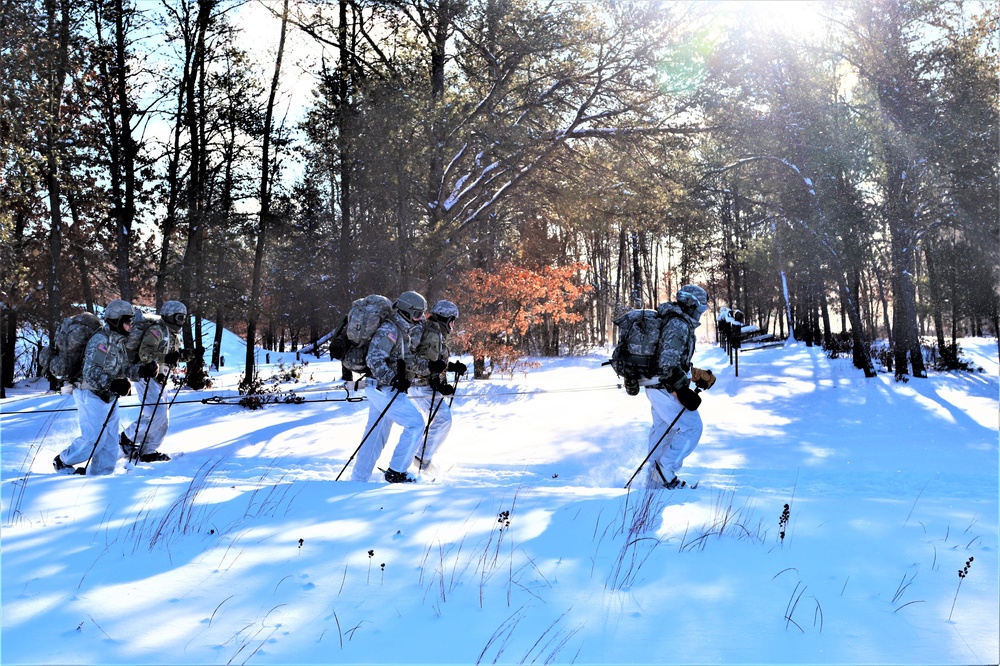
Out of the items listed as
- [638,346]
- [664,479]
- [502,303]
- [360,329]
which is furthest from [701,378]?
[502,303]

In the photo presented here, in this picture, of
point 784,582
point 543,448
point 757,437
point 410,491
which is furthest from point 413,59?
point 784,582

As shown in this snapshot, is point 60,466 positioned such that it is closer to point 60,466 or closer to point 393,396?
point 60,466

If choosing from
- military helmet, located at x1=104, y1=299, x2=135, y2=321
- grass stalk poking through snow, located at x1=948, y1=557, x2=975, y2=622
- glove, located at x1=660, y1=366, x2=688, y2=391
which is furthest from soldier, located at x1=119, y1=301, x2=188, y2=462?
grass stalk poking through snow, located at x1=948, y1=557, x2=975, y2=622

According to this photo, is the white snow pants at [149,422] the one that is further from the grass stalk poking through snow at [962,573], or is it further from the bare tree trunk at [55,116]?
the grass stalk poking through snow at [962,573]

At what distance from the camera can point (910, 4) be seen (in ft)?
55.5

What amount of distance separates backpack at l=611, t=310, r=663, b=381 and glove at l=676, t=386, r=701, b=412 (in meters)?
0.43

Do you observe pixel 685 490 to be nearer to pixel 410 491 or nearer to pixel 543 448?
pixel 410 491

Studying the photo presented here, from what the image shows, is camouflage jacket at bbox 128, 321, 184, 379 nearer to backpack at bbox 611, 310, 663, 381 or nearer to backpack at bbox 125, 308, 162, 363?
backpack at bbox 125, 308, 162, 363

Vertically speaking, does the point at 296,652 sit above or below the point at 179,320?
below

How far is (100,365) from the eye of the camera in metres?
8.38

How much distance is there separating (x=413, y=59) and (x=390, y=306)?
10009 mm

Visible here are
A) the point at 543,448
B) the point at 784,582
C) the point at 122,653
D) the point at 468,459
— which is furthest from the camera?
the point at 543,448

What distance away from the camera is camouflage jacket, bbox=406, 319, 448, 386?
8.66 meters

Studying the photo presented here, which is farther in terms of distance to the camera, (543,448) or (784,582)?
(543,448)
